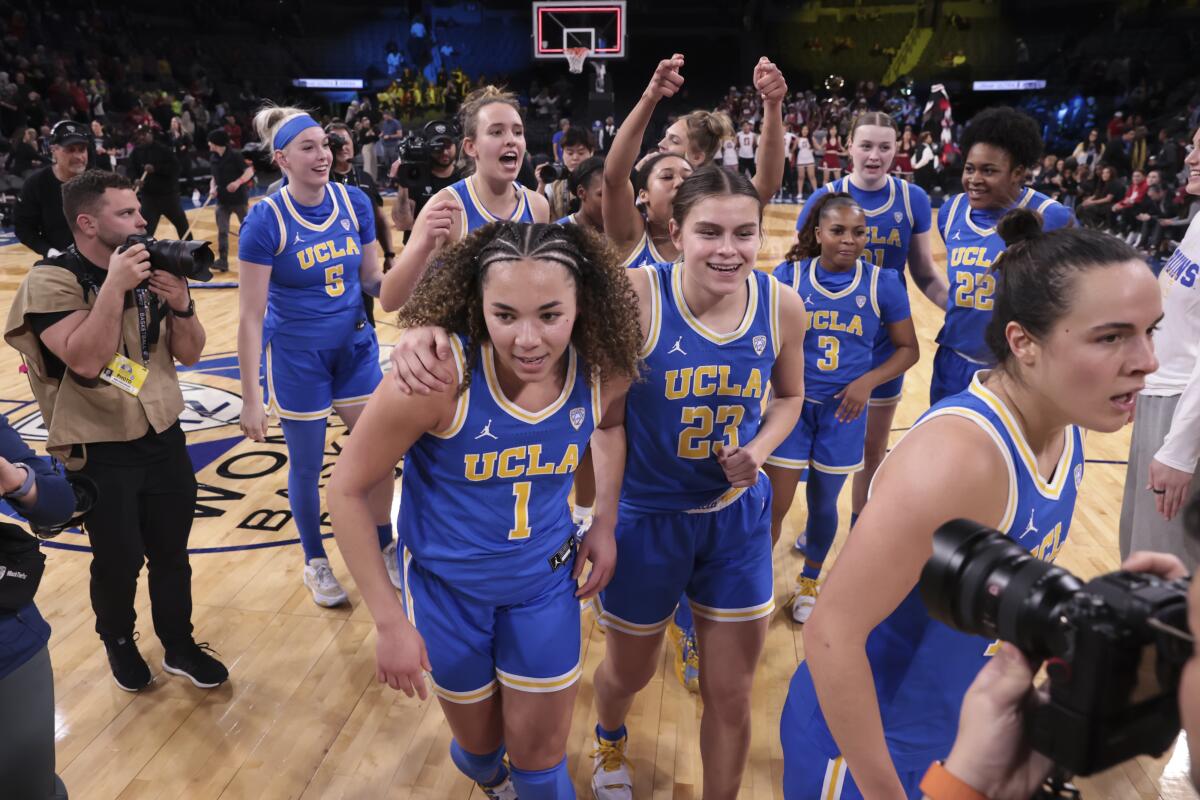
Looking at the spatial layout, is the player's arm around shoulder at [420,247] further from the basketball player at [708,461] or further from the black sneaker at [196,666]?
the black sneaker at [196,666]

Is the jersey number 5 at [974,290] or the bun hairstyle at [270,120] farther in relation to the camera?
the bun hairstyle at [270,120]

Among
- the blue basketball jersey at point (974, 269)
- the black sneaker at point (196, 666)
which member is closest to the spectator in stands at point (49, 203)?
the black sneaker at point (196, 666)

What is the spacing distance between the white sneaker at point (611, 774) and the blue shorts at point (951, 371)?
77.1 inches

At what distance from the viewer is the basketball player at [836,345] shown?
12.0 feet

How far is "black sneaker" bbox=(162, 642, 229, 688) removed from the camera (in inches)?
133

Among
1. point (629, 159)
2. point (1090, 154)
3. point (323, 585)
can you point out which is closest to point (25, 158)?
point (323, 585)

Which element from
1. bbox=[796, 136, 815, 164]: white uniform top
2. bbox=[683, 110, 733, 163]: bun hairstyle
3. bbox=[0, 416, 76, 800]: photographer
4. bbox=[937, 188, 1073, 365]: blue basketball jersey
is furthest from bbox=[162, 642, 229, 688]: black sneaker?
bbox=[796, 136, 815, 164]: white uniform top

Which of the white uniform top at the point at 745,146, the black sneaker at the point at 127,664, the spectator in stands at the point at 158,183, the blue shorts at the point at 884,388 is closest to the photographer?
the black sneaker at the point at 127,664

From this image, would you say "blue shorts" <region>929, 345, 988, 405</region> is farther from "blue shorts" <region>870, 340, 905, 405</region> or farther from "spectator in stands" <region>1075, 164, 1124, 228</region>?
"spectator in stands" <region>1075, 164, 1124, 228</region>

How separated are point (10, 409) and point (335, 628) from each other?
392 cm

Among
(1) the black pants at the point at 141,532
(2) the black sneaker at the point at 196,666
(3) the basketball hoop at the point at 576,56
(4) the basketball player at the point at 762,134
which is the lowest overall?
(2) the black sneaker at the point at 196,666

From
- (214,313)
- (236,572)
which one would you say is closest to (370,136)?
(214,313)

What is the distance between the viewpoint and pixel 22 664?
2.10 metres

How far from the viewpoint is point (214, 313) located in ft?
28.8
